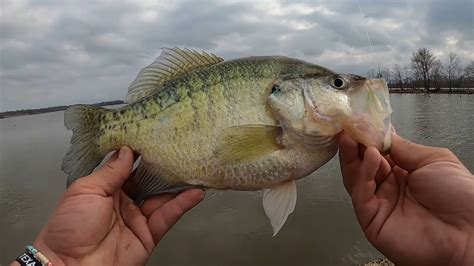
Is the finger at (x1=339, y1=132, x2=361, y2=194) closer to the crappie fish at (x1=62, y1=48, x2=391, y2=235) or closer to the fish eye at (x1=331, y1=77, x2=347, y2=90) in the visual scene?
the crappie fish at (x1=62, y1=48, x2=391, y2=235)

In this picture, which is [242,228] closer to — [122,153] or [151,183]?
[151,183]

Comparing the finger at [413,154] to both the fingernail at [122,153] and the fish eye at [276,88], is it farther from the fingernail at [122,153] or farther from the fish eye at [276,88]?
the fingernail at [122,153]

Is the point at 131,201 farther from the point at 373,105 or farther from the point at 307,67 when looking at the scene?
the point at 373,105

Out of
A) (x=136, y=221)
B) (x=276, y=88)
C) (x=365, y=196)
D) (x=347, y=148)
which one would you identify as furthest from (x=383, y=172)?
(x=136, y=221)

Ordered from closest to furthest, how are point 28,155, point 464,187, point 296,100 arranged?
point 464,187 < point 296,100 < point 28,155

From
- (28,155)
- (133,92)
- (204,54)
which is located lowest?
(28,155)

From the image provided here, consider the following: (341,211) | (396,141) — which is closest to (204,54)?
(396,141)

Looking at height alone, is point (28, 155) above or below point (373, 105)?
below

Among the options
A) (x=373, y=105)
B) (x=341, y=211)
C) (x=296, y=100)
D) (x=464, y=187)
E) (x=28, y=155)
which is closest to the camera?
(x=464, y=187)

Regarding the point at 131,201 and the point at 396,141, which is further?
the point at 131,201
